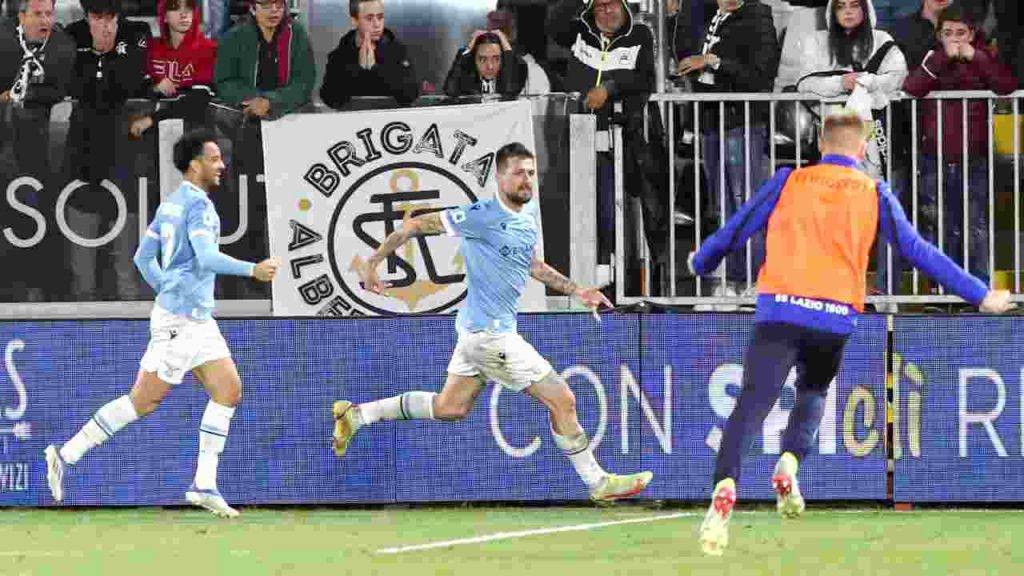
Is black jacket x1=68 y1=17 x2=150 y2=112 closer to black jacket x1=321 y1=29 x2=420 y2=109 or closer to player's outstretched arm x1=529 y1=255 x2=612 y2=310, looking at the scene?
black jacket x1=321 y1=29 x2=420 y2=109

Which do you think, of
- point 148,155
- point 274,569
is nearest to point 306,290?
point 148,155

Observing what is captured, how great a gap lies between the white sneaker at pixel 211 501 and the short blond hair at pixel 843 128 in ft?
15.8

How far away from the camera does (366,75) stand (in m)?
15.0

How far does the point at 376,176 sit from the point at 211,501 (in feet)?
8.22

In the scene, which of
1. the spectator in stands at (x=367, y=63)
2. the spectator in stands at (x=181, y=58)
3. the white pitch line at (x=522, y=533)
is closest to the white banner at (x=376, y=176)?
the spectator in stands at (x=367, y=63)

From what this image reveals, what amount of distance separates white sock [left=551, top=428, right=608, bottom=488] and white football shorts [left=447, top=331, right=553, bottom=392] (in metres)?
0.42

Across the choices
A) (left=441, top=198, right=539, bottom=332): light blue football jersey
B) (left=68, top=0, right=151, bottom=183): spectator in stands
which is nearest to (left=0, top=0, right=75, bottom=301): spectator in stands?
(left=68, top=0, right=151, bottom=183): spectator in stands

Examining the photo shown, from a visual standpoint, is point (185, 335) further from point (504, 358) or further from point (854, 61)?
point (854, 61)

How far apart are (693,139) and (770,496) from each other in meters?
2.42

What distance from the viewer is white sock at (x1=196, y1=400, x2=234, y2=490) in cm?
1351

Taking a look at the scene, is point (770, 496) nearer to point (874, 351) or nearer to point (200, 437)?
point (874, 351)

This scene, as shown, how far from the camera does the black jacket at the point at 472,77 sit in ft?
49.6

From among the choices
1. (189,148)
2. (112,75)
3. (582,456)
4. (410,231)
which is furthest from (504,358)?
(112,75)

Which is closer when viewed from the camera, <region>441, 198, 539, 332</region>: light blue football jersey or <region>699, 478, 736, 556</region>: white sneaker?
<region>699, 478, 736, 556</region>: white sneaker
